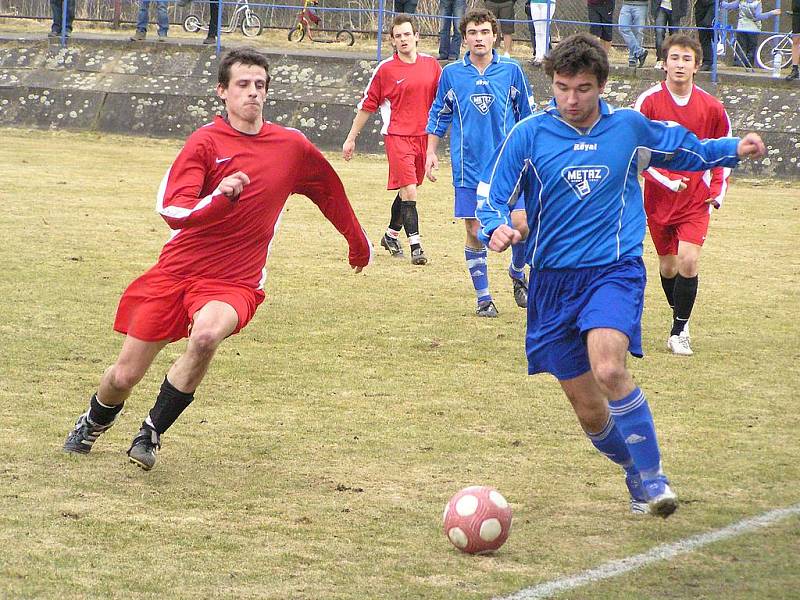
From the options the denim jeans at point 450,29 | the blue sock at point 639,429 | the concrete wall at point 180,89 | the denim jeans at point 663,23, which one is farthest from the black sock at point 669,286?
the denim jeans at point 450,29

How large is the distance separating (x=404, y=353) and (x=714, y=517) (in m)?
3.47

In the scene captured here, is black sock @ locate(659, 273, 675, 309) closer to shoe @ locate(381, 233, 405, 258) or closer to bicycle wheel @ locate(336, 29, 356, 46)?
shoe @ locate(381, 233, 405, 258)

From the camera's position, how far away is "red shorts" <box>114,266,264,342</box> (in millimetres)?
5898

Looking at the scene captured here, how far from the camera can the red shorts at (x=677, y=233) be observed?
29.0 ft

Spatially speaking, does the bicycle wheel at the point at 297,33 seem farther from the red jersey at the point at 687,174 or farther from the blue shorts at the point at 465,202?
the red jersey at the point at 687,174

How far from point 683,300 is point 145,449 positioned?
13.8ft

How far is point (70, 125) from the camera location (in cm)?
2303

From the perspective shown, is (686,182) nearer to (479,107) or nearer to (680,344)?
(680,344)

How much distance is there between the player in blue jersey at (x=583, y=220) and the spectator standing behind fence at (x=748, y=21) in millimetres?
17203

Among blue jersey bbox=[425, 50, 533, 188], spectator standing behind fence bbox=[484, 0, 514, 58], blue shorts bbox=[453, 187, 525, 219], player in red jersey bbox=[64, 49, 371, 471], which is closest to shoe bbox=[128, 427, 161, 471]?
player in red jersey bbox=[64, 49, 371, 471]

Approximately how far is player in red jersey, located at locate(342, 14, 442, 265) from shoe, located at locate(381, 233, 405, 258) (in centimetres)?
1

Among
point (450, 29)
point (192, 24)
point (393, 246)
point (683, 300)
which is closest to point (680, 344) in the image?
point (683, 300)

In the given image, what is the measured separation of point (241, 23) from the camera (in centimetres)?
2745

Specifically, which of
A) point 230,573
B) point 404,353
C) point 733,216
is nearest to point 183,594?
point 230,573
